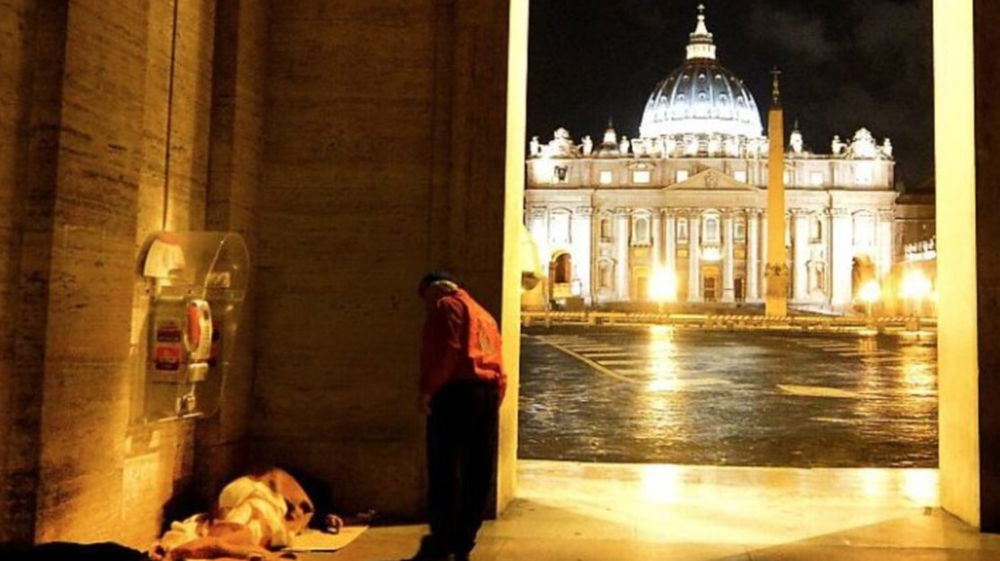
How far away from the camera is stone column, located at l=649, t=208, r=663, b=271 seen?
354ft

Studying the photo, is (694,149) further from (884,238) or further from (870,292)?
(870,292)

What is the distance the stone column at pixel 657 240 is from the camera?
108050mm

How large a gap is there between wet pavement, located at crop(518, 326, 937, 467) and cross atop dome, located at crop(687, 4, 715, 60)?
380 ft

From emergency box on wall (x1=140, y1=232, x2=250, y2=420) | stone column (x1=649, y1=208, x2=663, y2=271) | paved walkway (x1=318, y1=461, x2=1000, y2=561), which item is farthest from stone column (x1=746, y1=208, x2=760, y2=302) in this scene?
emergency box on wall (x1=140, y1=232, x2=250, y2=420)

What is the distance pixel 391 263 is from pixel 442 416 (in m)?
1.67

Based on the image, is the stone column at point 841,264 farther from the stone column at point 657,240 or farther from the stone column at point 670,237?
the stone column at point 657,240

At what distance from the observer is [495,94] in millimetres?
6367

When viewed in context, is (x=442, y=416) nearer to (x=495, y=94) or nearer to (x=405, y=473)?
(x=405, y=473)

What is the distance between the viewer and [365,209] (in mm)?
6453

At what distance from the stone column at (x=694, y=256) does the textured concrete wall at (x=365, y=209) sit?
338ft

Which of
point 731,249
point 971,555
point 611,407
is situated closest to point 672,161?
point 731,249

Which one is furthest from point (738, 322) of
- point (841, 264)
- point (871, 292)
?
point (841, 264)

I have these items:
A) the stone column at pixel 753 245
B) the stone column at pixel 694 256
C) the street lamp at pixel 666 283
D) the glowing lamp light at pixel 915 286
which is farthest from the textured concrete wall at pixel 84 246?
the stone column at pixel 694 256

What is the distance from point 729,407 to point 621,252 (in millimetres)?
96334
